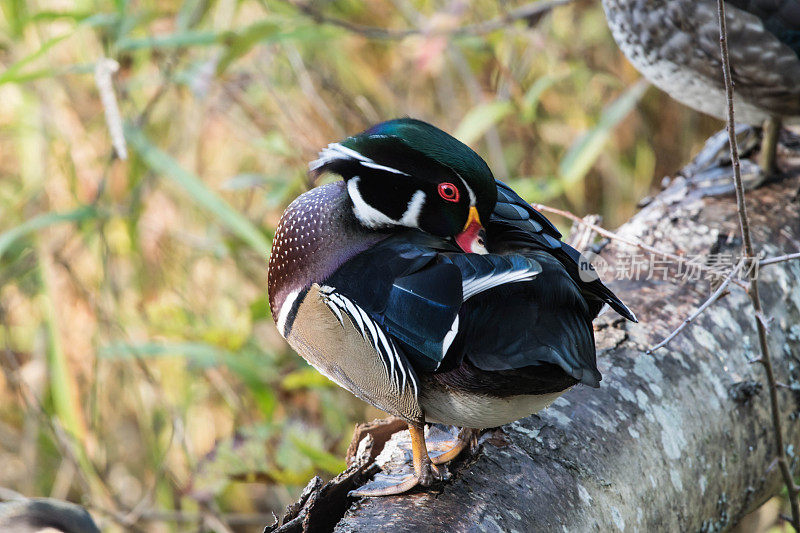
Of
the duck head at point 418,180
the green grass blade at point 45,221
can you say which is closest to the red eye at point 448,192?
the duck head at point 418,180

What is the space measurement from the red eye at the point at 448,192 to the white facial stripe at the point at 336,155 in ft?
0.34

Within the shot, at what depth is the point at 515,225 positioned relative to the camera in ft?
3.64

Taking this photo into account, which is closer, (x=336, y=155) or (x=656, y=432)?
(x=336, y=155)

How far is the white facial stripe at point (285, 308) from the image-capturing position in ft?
3.73

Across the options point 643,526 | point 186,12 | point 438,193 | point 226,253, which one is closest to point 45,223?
point 226,253

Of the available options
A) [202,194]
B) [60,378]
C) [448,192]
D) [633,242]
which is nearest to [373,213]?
[448,192]

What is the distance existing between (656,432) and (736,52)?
38.1 inches

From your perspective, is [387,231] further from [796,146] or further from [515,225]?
[796,146]

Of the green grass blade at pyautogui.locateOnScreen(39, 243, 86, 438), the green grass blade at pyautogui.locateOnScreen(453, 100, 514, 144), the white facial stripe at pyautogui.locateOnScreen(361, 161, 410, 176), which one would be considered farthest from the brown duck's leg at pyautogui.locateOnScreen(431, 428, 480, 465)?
the green grass blade at pyautogui.locateOnScreen(39, 243, 86, 438)

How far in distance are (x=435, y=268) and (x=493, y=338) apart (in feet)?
0.36

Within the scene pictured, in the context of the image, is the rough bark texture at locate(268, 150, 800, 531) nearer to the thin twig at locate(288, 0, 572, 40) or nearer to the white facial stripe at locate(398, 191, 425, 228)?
the white facial stripe at locate(398, 191, 425, 228)

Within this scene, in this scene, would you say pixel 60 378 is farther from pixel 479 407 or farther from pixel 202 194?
pixel 479 407

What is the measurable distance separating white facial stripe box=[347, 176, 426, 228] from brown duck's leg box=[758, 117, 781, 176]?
1078 millimetres

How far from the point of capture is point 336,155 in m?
1.09
